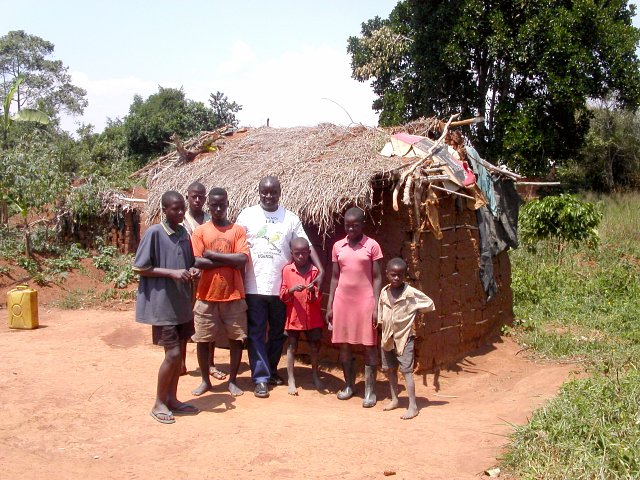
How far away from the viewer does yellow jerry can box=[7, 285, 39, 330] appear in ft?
28.5

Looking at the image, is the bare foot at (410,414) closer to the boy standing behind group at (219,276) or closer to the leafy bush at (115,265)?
the boy standing behind group at (219,276)

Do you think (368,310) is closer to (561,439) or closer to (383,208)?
(383,208)

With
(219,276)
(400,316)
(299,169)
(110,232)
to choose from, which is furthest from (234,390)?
(110,232)

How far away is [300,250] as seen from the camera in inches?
220

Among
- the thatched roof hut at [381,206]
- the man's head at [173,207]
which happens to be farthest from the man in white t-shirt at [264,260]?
the man's head at [173,207]

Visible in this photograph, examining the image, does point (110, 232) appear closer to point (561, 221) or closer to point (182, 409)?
point (561, 221)

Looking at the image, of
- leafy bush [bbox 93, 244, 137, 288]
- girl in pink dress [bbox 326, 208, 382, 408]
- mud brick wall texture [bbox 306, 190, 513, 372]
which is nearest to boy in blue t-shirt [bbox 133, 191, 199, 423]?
girl in pink dress [bbox 326, 208, 382, 408]

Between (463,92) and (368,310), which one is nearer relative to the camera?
(368,310)

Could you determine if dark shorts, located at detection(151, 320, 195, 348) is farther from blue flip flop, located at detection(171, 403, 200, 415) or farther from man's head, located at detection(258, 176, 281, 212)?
man's head, located at detection(258, 176, 281, 212)

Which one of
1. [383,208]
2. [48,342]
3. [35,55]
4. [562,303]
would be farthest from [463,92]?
[35,55]

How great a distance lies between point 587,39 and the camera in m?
13.3

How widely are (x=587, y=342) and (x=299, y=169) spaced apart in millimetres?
3593

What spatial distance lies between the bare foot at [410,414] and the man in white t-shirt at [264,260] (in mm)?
1194

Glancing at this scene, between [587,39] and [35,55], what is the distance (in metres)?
24.5
